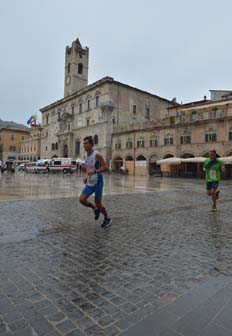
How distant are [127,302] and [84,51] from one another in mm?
64166

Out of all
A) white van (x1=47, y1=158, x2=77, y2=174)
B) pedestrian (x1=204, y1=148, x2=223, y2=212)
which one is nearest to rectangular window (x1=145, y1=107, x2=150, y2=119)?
white van (x1=47, y1=158, x2=77, y2=174)

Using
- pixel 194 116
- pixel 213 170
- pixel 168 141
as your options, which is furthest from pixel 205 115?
pixel 213 170

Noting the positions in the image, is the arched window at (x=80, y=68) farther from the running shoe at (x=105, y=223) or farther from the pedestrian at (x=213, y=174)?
the running shoe at (x=105, y=223)

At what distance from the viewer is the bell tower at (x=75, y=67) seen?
5634 cm

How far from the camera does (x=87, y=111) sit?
161 ft

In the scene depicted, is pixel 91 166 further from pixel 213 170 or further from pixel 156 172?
pixel 156 172

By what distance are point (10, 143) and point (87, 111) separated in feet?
155

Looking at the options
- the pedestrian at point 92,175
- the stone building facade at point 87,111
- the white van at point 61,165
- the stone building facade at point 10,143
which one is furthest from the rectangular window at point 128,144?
the stone building facade at point 10,143

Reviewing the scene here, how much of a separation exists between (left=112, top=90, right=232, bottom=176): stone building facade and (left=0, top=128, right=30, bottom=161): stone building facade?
54260mm

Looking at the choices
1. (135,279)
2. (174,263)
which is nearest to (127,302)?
(135,279)

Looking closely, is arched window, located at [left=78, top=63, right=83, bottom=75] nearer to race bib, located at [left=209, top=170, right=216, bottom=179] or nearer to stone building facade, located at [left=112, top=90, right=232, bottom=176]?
stone building facade, located at [left=112, top=90, right=232, bottom=176]

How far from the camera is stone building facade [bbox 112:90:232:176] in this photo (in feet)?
98.2

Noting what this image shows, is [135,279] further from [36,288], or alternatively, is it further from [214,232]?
[214,232]

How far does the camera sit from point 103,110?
44.2 metres
